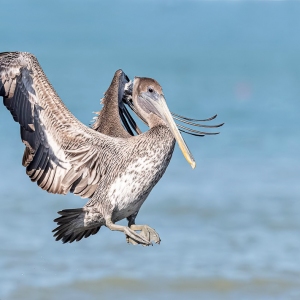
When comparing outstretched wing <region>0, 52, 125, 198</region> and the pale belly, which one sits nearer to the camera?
the pale belly

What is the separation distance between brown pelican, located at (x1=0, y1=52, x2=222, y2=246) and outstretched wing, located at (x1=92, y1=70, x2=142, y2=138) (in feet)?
1.80

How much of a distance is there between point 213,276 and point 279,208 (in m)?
2.98

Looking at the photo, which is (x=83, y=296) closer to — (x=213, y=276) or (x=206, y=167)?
(x=213, y=276)

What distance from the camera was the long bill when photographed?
7742 millimetres

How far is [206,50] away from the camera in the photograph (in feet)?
186

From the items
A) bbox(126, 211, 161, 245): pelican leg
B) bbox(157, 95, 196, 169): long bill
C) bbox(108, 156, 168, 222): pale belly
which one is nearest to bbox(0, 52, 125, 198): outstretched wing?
bbox(108, 156, 168, 222): pale belly

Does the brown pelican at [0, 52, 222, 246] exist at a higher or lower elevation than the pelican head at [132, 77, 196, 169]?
lower

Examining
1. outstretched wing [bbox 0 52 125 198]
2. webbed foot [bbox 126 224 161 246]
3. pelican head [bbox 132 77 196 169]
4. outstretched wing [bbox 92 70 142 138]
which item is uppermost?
outstretched wing [bbox 92 70 142 138]

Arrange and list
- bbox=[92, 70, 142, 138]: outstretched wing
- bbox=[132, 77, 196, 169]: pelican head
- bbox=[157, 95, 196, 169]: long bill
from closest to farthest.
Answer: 1. bbox=[157, 95, 196, 169]: long bill
2. bbox=[132, 77, 196, 169]: pelican head
3. bbox=[92, 70, 142, 138]: outstretched wing

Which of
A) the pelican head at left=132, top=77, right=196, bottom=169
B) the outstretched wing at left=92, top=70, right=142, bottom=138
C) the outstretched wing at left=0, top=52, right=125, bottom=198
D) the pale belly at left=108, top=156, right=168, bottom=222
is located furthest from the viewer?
the outstretched wing at left=92, top=70, right=142, bottom=138

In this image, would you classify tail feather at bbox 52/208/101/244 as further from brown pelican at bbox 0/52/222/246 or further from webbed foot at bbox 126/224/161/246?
webbed foot at bbox 126/224/161/246

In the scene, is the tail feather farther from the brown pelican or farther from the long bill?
the long bill

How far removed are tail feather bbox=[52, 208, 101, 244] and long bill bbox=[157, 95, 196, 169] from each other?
3.04 ft

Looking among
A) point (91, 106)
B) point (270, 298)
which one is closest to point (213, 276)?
point (270, 298)
